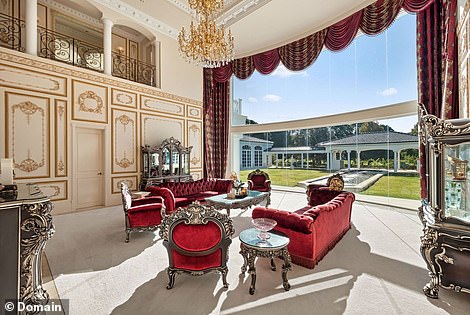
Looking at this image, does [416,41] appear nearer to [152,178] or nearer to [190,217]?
[190,217]

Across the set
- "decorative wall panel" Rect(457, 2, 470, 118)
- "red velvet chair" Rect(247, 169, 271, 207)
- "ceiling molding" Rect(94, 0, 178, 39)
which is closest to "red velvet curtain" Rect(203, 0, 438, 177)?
"decorative wall panel" Rect(457, 2, 470, 118)

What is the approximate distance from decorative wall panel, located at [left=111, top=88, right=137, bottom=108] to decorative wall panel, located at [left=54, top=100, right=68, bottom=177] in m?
1.21

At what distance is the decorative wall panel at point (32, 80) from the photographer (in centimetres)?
469

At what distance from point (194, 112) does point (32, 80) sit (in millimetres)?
4643

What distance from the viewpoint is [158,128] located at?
7371mm

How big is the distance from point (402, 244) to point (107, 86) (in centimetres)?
766

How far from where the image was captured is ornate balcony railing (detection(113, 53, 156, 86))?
7.14 meters

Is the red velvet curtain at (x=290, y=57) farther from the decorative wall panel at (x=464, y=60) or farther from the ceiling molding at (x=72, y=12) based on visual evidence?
the ceiling molding at (x=72, y=12)

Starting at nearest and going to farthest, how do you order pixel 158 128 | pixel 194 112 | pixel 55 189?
pixel 55 189
pixel 158 128
pixel 194 112

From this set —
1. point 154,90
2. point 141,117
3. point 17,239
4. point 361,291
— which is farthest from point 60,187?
point 361,291

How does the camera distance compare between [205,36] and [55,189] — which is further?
[55,189]

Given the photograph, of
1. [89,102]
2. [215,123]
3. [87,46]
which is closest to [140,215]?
[89,102]

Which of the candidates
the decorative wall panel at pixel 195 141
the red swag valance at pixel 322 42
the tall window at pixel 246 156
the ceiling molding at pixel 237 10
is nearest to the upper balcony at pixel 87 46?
the decorative wall panel at pixel 195 141

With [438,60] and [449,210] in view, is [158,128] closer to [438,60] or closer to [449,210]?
[449,210]
